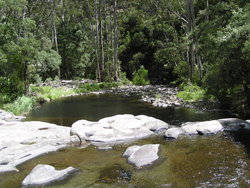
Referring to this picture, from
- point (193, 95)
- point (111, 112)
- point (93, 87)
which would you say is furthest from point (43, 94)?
point (193, 95)

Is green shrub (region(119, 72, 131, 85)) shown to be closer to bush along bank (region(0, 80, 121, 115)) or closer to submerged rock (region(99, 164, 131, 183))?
bush along bank (region(0, 80, 121, 115))

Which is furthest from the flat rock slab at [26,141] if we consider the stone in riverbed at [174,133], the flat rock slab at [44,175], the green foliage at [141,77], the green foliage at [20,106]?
the green foliage at [141,77]

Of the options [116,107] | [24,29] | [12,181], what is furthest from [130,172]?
[24,29]

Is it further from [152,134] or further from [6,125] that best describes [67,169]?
[6,125]

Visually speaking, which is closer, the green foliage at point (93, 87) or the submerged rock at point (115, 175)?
the submerged rock at point (115, 175)

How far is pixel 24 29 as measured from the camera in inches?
854

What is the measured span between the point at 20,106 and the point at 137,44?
25012 mm

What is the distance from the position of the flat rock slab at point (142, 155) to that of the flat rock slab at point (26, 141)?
285 cm

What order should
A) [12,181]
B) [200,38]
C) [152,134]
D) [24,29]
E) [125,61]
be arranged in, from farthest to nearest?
1. [125,61]
2. [24,29]
3. [200,38]
4. [152,134]
5. [12,181]

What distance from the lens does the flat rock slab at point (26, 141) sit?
970cm

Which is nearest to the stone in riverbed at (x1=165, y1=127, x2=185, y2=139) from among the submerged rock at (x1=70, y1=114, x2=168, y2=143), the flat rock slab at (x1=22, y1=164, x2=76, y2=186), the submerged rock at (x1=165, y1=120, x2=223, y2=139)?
the submerged rock at (x1=165, y1=120, x2=223, y2=139)

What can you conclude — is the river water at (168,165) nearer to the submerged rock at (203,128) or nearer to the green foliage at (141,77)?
the submerged rock at (203,128)

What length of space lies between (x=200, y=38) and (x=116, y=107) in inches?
288

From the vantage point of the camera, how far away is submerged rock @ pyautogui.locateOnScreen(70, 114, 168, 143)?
38.6ft
